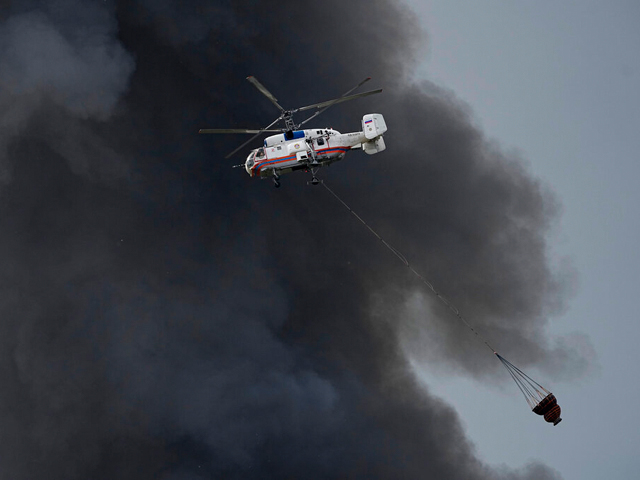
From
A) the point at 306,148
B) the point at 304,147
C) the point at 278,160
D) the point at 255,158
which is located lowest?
the point at 306,148

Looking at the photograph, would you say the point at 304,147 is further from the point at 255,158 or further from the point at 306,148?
the point at 255,158

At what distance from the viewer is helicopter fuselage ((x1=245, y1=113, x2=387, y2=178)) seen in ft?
207

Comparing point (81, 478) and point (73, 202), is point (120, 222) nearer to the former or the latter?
point (73, 202)

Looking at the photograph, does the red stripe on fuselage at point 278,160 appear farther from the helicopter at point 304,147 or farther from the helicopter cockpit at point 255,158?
the helicopter cockpit at point 255,158

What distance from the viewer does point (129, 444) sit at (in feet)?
336

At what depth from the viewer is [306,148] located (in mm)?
62906

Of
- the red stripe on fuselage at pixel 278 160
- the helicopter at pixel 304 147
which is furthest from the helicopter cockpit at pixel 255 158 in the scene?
the red stripe on fuselage at pixel 278 160

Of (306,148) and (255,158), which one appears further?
(255,158)

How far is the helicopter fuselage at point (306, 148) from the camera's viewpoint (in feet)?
207

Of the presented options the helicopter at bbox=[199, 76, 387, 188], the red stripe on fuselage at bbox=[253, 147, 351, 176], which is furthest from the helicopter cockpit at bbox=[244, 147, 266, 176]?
the red stripe on fuselage at bbox=[253, 147, 351, 176]

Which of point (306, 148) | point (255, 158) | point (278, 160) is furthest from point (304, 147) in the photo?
point (255, 158)

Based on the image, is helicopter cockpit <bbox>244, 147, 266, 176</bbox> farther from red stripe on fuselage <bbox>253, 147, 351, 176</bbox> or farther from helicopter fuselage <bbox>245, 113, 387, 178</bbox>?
red stripe on fuselage <bbox>253, 147, 351, 176</bbox>

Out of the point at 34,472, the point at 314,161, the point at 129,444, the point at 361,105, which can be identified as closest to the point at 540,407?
the point at 314,161

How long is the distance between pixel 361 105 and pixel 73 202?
3987 cm
